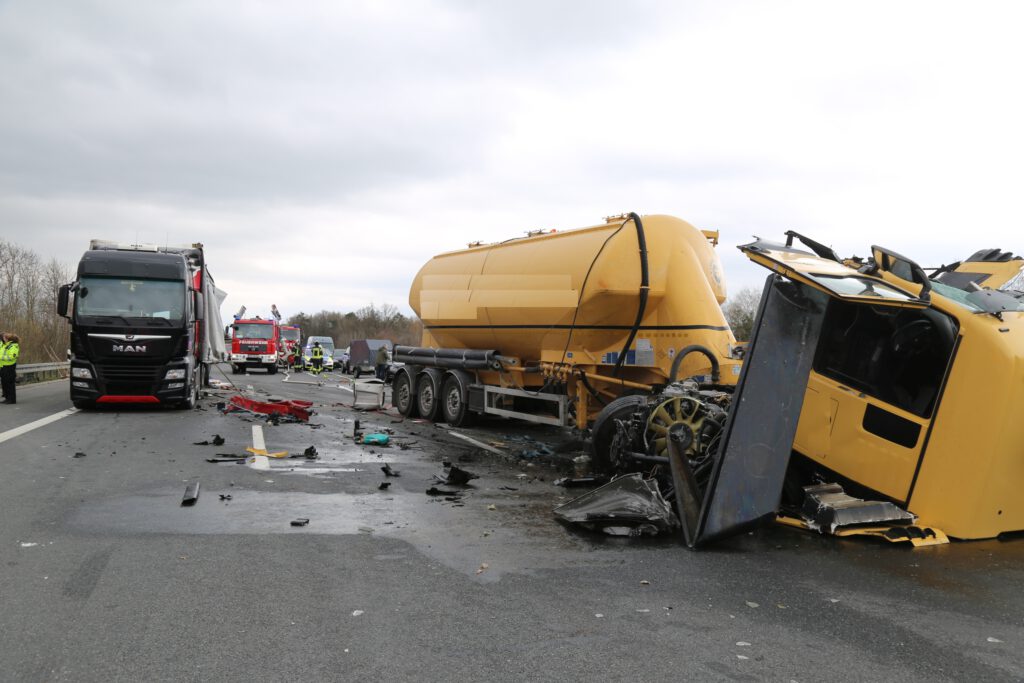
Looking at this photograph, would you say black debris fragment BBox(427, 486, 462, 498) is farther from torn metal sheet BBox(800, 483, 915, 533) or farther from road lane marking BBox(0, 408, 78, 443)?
road lane marking BBox(0, 408, 78, 443)

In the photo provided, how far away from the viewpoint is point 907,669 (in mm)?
3494

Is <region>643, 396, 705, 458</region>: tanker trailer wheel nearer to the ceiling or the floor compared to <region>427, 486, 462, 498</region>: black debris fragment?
nearer to the ceiling

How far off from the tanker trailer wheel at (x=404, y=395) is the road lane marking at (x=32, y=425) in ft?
20.3

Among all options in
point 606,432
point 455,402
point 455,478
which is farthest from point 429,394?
point 606,432

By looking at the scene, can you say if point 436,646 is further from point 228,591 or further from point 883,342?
point 883,342

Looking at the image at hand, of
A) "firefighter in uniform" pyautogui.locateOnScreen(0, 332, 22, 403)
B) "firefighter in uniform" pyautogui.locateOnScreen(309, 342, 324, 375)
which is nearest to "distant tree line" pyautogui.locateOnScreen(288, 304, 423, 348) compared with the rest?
"firefighter in uniform" pyautogui.locateOnScreen(309, 342, 324, 375)

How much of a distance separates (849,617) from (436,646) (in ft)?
7.66

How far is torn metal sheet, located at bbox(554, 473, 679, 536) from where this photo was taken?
587cm

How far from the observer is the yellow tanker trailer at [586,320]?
A: 33.1ft

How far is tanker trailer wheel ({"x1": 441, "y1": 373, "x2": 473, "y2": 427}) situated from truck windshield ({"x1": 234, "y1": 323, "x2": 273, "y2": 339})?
Result: 2440cm

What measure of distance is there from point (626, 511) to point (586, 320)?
511 cm

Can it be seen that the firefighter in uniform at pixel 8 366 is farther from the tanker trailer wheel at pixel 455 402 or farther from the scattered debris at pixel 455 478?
the scattered debris at pixel 455 478

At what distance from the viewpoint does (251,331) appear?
3647 cm

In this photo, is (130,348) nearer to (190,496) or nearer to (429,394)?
(429,394)
